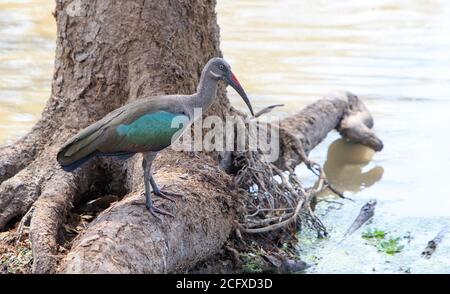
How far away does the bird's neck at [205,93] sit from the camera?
258 inches

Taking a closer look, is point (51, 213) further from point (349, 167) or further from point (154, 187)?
point (349, 167)

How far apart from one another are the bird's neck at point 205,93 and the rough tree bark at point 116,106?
1.97ft

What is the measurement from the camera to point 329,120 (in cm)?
1034

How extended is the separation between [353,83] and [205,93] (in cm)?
595

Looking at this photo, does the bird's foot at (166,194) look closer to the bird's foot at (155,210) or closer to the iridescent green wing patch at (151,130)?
the bird's foot at (155,210)

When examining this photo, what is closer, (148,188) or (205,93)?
(148,188)

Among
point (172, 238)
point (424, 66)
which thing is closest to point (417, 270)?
point (172, 238)

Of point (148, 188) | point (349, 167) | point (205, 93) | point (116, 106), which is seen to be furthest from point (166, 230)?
point (349, 167)

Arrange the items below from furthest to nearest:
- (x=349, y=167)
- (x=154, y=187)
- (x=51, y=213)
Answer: (x=349, y=167)
(x=51, y=213)
(x=154, y=187)

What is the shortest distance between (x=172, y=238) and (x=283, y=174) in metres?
2.17

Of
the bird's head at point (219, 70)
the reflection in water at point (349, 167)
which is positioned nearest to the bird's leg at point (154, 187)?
the bird's head at point (219, 70)

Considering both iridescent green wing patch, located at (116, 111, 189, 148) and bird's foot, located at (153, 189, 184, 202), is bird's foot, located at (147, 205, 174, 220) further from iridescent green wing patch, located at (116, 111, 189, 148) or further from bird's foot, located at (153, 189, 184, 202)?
iridescent green wing patch, located at (116, 111, 189, 148)

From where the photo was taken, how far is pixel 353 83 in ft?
40.4

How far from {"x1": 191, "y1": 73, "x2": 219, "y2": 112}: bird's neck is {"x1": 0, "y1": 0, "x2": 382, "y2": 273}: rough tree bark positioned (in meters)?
0.60
